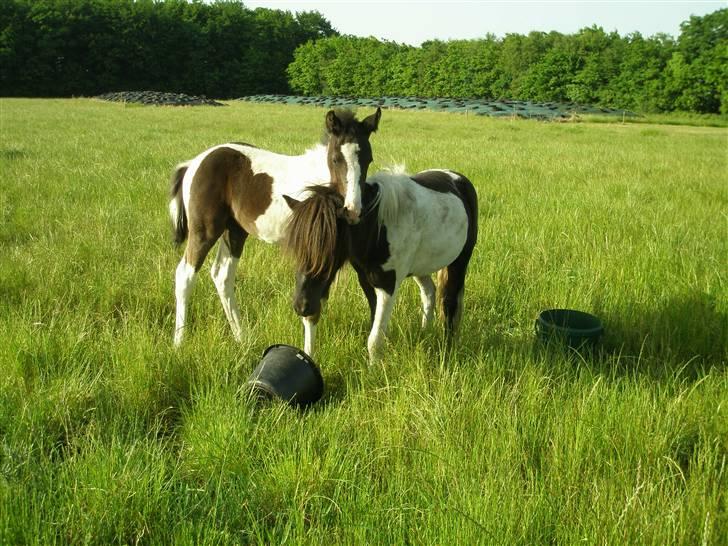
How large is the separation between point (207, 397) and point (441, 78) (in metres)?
57.0

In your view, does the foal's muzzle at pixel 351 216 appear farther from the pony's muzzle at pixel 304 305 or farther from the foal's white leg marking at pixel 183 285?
the foal's white leg marking at pixel 183 285

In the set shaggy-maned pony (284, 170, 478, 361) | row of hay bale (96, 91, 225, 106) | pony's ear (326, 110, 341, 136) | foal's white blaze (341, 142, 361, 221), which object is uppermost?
row of hay bale (96, 91, 225, 106)

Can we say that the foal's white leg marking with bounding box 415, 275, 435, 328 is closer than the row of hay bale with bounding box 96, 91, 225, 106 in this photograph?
Yes

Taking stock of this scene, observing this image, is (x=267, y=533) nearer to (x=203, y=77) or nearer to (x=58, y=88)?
(x=58, y=88)

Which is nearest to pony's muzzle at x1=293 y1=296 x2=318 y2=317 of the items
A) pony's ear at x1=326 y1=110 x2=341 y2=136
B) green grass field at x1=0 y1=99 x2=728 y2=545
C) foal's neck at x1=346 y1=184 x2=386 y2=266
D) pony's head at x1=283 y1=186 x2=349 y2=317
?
pony's head at x1=283 y1=186 x2=349 y2=317

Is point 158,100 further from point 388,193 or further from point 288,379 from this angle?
point 288,379

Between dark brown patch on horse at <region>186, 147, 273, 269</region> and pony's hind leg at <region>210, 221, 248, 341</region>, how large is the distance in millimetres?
256

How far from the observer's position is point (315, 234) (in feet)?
9.07

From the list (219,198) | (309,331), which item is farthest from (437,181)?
(219,198)

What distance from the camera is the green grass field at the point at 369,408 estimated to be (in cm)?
194

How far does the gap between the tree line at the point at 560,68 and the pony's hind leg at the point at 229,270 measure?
43.5 m

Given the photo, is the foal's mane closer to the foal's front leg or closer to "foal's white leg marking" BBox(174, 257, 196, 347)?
the foal's front leg

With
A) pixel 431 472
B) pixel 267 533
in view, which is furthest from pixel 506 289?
pixel 267 533

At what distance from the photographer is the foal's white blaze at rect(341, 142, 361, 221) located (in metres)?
2.90
